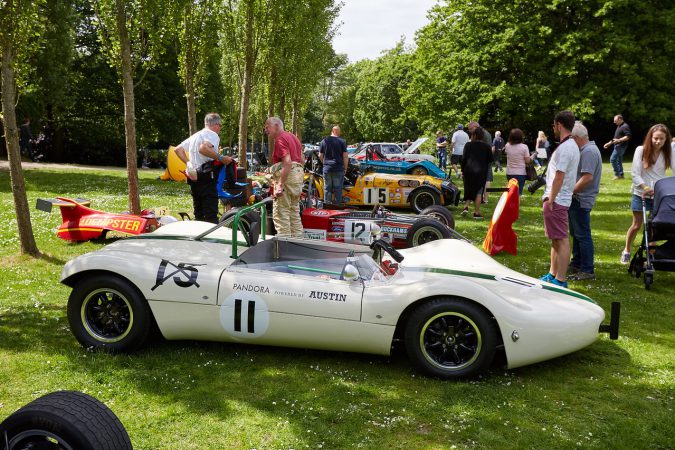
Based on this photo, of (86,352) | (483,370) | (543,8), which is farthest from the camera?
(543,8)

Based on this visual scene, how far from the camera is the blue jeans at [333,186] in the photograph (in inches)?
452

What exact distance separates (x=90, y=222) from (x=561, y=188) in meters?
6.78

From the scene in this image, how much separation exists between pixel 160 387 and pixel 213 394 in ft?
1.38

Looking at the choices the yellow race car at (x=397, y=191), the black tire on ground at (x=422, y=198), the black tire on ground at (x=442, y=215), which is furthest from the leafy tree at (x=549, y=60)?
the black tire on ground at (x=442, y=215)

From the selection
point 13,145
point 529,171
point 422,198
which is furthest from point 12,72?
point 529,171

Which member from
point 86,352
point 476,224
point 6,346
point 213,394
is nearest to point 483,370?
point 213,394

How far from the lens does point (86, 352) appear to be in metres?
4.60

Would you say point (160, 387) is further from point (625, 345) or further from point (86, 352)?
point (625, 345)

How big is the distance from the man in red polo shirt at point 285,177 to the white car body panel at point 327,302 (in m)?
2.84

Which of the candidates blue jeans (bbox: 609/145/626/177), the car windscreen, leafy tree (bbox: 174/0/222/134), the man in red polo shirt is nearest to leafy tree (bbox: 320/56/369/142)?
the car windscreen

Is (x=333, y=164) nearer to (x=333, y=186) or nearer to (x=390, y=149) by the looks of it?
(x=333, y=186)

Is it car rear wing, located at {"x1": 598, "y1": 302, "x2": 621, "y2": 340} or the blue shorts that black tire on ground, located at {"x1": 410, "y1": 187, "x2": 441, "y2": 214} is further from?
car rear wing, located at {"x1": 598, "y1": 302, "x2": 621, "y2": 340}

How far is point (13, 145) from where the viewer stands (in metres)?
7.08

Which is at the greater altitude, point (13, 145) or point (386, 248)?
point (13, 145)
